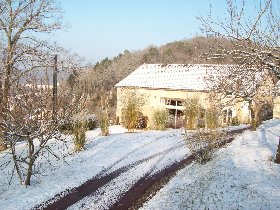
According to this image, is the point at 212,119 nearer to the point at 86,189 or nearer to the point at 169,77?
the point at 86,189

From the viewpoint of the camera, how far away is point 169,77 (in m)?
32.8

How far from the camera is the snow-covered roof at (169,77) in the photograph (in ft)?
99.7

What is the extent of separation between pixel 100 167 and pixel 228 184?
4985 millimetres

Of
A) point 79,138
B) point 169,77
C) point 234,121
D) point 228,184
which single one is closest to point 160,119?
point 234,121

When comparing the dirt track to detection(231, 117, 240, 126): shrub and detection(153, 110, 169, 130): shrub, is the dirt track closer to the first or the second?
detection(153, 110, 169, 130): shrub

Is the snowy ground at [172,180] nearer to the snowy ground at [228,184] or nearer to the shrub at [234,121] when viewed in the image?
the snowy ground at [228,184]

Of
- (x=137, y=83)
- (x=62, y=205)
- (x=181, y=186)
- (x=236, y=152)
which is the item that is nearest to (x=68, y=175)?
(x=62, y=205)

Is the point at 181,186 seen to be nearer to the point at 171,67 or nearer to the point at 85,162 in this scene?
the point at 85,162

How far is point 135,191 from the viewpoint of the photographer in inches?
405

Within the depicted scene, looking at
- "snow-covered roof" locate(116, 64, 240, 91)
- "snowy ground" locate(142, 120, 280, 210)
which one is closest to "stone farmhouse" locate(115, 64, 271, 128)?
"snow-covered roof" locate(116, 64, 240, 91)

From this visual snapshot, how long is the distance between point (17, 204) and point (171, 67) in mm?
27437

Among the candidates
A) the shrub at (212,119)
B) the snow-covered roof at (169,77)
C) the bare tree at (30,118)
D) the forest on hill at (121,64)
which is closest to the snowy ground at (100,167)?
the bare tree at (30,118)

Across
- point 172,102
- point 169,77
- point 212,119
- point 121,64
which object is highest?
point 121,64

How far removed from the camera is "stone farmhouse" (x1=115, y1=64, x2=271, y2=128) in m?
27.8
